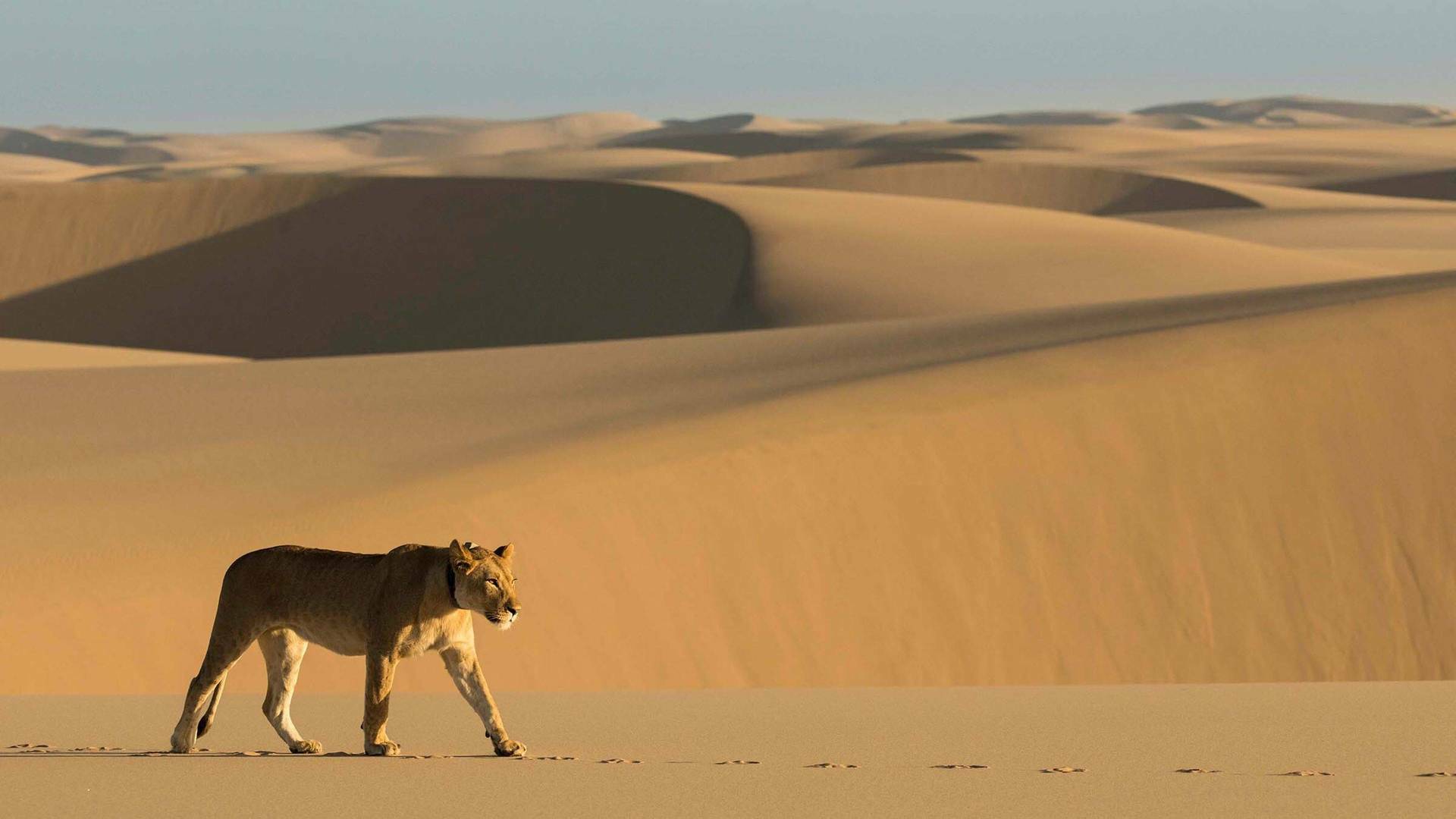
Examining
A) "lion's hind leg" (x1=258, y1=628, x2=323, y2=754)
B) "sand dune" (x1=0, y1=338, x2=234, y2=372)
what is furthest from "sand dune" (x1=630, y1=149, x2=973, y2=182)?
"lion's hind leg" (x1=258, y1=628, x2=323, y2=754)

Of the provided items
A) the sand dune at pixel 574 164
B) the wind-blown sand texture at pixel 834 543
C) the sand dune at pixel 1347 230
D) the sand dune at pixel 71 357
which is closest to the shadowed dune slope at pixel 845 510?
the wind-blown sand texture at pixel 834 543

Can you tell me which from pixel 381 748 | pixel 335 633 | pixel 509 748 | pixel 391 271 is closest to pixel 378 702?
pixel 381 748

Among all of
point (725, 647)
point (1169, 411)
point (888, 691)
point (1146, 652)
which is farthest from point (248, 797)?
point (1169, 411)

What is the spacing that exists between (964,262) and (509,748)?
37113 millimetres

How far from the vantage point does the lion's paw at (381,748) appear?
7.18 m

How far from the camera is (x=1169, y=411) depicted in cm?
1758

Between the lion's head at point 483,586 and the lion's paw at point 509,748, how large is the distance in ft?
1.77

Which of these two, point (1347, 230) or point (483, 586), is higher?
point (483, 586)

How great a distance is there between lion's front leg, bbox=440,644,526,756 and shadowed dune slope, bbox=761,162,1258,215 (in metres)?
74.1

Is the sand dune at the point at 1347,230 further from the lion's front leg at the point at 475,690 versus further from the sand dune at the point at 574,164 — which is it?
the lion's front leg at the point at 475,690

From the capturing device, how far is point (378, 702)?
23.3ft

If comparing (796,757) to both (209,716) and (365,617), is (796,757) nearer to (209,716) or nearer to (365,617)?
(365,617)

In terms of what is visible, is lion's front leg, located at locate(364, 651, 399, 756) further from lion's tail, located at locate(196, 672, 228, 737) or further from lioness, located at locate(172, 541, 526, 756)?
lion's tail, located at locate(196, 672, 228, 737)

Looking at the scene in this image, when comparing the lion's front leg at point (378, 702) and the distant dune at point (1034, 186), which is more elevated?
the lion's front leg at point (378, 702)
